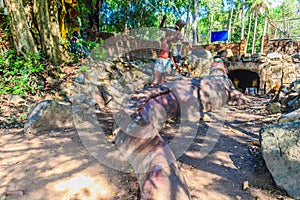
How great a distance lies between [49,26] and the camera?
5422 mm

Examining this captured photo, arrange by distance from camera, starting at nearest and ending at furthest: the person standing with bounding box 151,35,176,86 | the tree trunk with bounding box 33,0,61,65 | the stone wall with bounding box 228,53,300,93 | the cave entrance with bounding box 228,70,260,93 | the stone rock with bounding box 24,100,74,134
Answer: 1. the stone rock with bounding box 24,100,74,134
2. the person standing with bounding box 151,35,176,86
3. the tree trunk with bounding box 33,0,61,65
4. the stone wall with bounding box 228,53,300,93
5. the cave entrance with bounding box 228,70,260,93

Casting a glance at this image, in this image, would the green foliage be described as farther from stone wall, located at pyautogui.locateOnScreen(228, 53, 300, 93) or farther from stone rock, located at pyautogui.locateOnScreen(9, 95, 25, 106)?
stone wall, located at pyautogui.locateOnScreen(228, 53, 300, 93)

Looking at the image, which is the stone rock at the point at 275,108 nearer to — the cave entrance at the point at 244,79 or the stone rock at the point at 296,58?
the cave entrance at the point at 244,79

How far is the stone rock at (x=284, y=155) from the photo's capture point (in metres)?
1.91

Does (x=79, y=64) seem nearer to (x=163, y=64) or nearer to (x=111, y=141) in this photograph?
(x=163, y=64)

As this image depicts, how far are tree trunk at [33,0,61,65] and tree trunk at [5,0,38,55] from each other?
0.91 ft

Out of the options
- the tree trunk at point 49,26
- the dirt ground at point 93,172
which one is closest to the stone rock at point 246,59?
the dirt ground at point 93,172

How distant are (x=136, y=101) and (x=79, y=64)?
310 cm

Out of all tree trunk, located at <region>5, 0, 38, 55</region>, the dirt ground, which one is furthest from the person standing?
tree trunk, located at <region>5, 0, 38, 55</region>

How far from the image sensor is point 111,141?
9.84 feet

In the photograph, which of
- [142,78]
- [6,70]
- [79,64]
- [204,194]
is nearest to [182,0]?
[142,78]

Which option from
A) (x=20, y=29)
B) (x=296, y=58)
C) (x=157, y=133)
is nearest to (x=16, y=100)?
(x=20, y=29)

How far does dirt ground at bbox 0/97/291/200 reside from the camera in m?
1.89

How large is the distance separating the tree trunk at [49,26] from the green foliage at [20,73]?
0.37 meters
